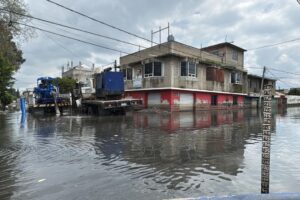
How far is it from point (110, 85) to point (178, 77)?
368 inches

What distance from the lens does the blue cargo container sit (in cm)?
2438

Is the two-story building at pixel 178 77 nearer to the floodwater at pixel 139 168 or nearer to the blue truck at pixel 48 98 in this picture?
the blue truck at pixel 48 98

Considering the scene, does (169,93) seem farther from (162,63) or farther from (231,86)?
(231,86)

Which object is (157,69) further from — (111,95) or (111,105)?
(111,105)

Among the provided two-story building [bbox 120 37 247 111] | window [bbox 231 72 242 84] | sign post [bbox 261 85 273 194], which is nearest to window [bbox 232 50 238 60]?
two-story building [bbox 120 37 247 111]

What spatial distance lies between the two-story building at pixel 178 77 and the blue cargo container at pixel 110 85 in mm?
6893

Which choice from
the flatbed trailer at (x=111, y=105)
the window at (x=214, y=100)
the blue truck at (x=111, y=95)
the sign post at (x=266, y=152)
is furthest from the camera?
the window at (x=214, y=100)

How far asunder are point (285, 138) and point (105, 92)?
16341mm

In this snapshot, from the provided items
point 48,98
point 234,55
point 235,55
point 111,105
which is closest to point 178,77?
point 111,105

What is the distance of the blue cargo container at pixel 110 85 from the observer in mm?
24375

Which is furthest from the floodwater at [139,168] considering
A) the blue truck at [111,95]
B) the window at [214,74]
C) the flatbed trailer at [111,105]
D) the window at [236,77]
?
the window at [236,77]

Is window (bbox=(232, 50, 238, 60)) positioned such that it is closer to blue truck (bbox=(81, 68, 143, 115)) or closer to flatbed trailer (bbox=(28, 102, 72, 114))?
blue truck (bbox=(81, 68, 143, 115))

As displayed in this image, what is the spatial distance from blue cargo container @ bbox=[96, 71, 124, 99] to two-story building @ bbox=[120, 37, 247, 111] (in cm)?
689

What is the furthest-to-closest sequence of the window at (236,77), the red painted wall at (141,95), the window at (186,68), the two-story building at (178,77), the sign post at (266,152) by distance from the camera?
the window at (236,77) < the red painted wall at (141,95) < the window at (186,68) < the two-story building at (178,77) < the sign post at (266,152)
